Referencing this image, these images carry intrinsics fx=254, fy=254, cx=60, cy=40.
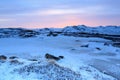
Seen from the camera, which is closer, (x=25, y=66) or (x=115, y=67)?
(x=25, y=66)

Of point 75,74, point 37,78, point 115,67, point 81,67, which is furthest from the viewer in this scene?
point 115,67

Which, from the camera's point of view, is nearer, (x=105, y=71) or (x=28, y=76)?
(x=28, y=76)

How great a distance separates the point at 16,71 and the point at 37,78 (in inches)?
104

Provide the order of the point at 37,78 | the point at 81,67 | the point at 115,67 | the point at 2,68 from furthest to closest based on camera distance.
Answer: the point at 115,67 → the point at 81,67 → the point at 2,68 → the point at 37,78

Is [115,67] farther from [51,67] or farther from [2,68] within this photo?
[2,68]

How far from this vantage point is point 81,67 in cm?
2719

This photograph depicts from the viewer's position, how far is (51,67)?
22.9 meters

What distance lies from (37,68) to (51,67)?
1.26 m

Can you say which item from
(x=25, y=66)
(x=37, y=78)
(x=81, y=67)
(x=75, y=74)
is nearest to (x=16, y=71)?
(x=25, y=66)

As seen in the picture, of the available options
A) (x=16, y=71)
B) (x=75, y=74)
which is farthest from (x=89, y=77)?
(x=16, y=71)

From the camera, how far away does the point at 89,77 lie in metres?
22.8

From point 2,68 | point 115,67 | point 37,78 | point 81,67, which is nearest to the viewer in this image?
point 37,78

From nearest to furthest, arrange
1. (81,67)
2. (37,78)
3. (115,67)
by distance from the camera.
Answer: (37,78) → (81,67) → (115,67)

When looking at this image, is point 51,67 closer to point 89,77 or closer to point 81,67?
point 89,77
